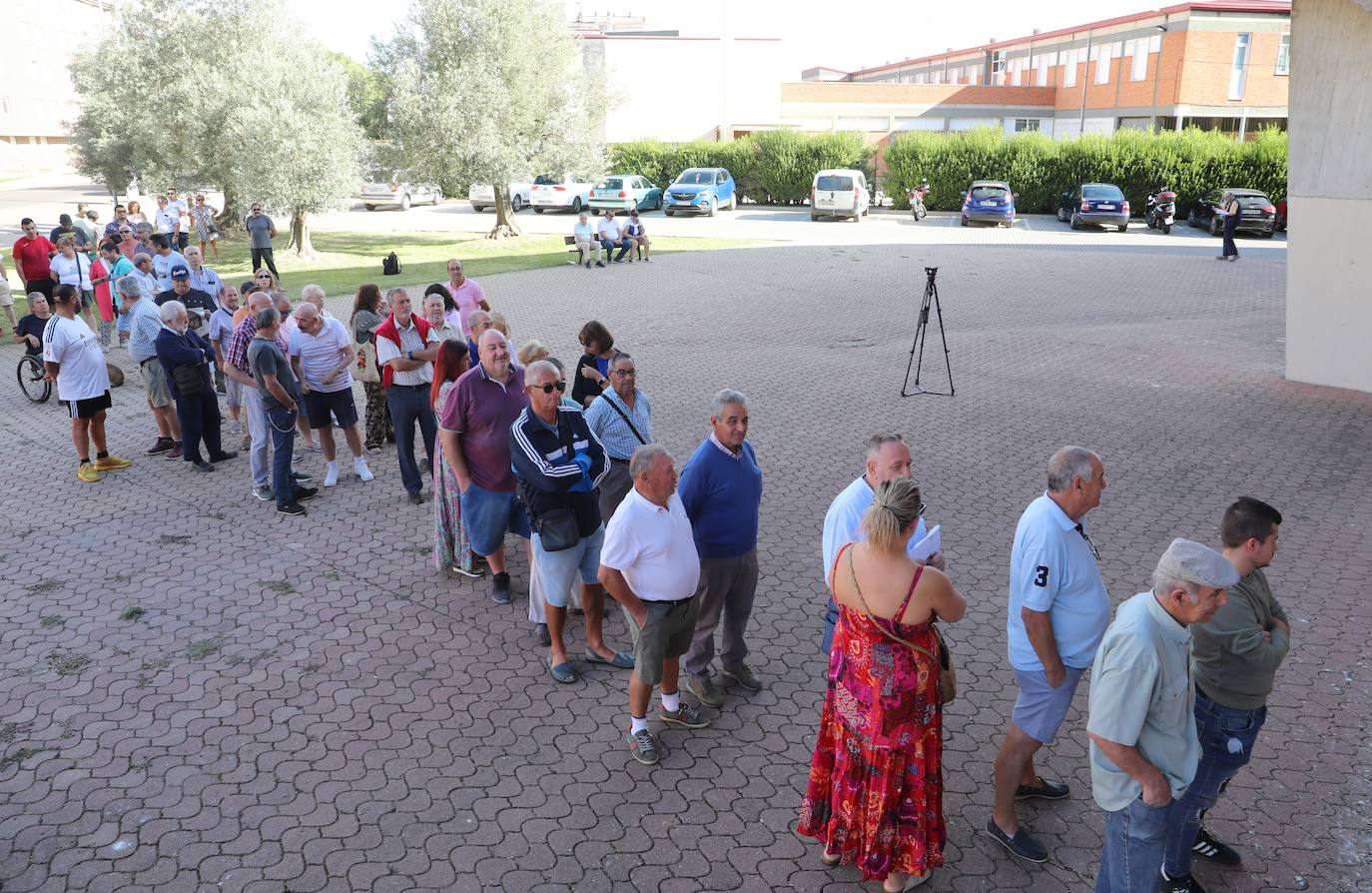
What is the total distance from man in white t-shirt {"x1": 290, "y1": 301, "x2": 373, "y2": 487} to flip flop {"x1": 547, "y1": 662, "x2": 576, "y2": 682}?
13.6 feet

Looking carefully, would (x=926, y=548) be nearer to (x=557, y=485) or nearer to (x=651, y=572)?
(x=651, y=572)

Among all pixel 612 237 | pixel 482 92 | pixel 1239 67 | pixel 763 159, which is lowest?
pixel 612 237

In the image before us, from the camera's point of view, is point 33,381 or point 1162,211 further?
point 1162,211

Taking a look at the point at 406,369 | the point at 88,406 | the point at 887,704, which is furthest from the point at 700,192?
the point at 887,704

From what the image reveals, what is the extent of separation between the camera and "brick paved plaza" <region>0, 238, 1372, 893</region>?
4.04 m

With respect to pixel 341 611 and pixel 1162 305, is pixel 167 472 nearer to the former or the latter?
pixel 341 611

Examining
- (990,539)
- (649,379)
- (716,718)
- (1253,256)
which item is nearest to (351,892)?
(716,718)

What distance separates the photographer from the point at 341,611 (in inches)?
246

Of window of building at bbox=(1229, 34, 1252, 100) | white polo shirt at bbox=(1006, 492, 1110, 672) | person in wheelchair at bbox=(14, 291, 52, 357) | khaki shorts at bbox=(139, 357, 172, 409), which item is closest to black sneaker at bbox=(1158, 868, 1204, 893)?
white polo shirt at bbox=(1006, 492, 1110, 672)

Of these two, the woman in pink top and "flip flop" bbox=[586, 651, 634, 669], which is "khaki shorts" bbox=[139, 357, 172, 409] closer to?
the woman in pink top

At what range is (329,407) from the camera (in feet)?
27.7

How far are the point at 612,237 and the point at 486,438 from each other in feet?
61.7

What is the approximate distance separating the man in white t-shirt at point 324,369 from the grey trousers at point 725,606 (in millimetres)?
4637

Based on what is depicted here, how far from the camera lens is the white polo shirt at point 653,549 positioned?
4.36 metres
